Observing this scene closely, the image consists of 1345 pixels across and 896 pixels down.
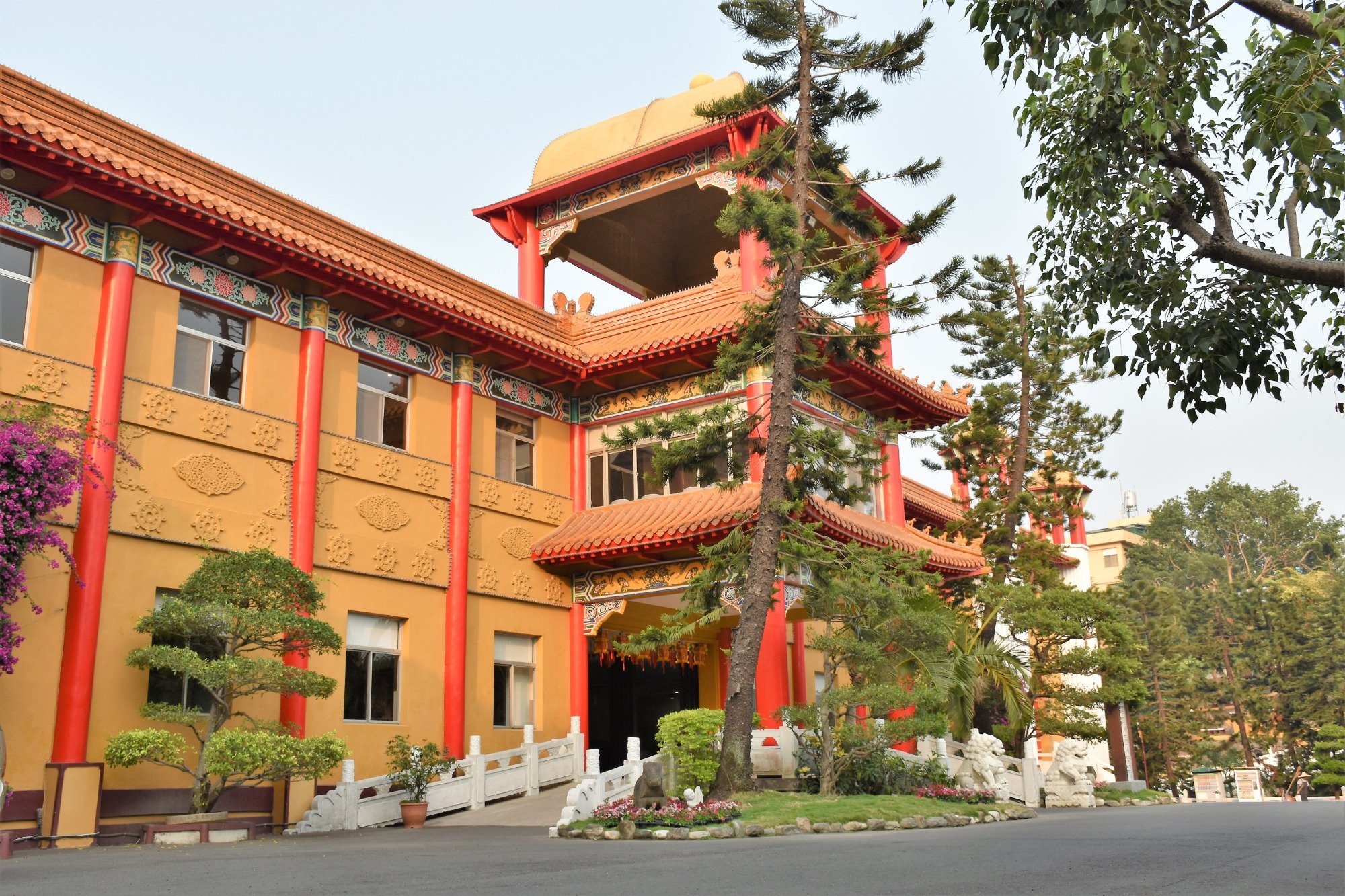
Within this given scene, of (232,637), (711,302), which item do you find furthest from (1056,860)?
(711,302)

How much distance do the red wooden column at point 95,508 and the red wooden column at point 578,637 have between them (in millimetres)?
7232

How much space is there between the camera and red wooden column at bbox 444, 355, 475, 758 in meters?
15.2

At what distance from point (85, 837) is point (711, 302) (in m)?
11.3

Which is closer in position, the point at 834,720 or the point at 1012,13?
the point at 1012,13

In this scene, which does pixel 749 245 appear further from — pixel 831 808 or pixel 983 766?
pixel 831 808

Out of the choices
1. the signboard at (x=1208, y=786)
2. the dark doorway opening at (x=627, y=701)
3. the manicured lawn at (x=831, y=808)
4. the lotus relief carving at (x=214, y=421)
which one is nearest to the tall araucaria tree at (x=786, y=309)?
the manicured lawn at (x=831, y=808)

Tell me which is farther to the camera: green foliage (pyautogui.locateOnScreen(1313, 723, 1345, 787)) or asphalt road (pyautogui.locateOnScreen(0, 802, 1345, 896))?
green foliage (pyautogui.locateOnScreen(1313, 723, 1345, 787))

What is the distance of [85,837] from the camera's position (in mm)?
10742

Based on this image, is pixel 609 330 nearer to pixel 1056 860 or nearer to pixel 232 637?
pixel 232 637

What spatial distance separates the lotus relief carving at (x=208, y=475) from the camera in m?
12.8

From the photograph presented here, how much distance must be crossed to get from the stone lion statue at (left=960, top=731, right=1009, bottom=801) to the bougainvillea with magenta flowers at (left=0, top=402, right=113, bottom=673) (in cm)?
1198

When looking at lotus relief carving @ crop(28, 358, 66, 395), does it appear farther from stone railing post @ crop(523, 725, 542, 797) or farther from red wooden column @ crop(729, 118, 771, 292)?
red wooden column @ crop(729, 118, 771, 292)

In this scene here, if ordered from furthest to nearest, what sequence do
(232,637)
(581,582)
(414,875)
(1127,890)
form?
(581,582) → (232,637) → (414,875) → (1127,890)

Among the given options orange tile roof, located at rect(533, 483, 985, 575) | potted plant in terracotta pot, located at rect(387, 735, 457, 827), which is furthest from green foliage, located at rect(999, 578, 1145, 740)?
potted plant in terracotta pot, located at rect(387, 735, 457, 827)
